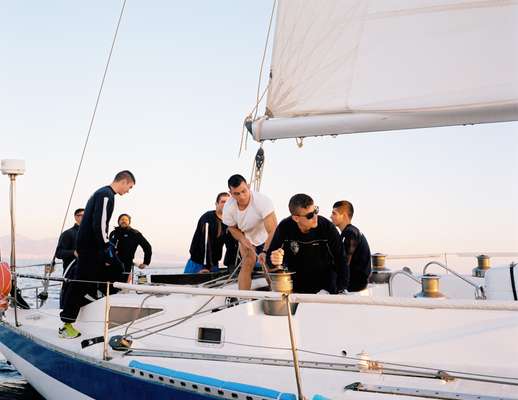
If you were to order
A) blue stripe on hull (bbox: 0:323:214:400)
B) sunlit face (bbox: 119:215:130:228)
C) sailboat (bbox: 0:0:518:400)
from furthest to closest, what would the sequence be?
sunlit face (bbox: 119:215:130:228)
blue stripe on hull (bbox: 0:323:214:400)
sailboat (bbox: 0:0:518:400)

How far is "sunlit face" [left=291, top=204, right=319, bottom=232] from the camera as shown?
4074 mm

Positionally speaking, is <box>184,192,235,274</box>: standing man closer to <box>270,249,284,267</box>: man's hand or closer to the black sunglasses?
the black sunglasses

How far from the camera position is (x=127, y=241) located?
28.2 ft

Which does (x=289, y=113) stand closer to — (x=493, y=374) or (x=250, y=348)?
(x=250, y=348)

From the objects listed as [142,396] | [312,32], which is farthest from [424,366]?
[312,32]

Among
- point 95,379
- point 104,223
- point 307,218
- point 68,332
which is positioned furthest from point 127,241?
point 307,218

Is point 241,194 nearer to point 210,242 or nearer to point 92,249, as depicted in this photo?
point 92,249

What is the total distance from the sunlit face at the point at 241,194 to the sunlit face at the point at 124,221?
419 centimetres

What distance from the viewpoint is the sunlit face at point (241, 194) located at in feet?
15.9

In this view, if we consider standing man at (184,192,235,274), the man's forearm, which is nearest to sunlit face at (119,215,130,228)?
standing man at (184,192,235,274)

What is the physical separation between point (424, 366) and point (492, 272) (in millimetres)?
1496

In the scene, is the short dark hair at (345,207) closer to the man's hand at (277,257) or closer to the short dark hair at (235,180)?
the short dark hair at (235,180)

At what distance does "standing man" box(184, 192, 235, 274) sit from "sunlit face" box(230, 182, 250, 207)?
2.21 meters

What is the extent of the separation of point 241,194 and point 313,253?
988 mm
